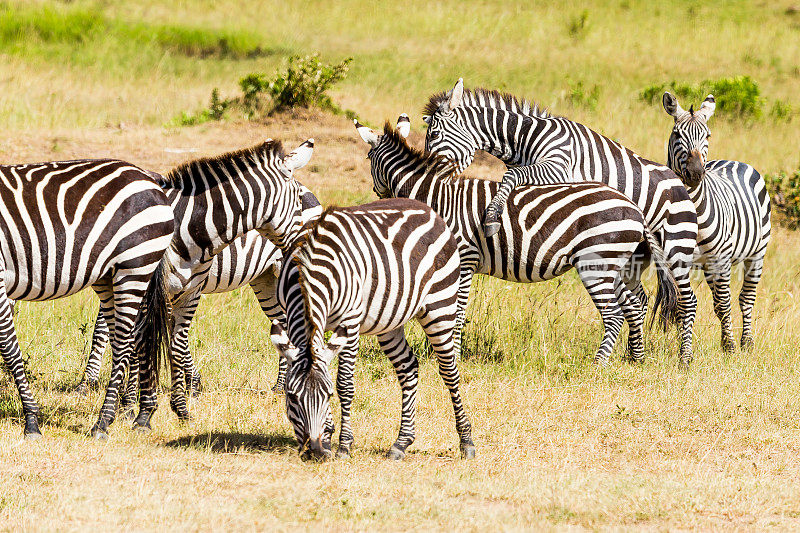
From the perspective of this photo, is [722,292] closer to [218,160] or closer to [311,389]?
[218,160]

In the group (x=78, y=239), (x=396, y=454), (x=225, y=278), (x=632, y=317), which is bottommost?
(x=396, y=454)

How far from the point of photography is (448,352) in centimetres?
655

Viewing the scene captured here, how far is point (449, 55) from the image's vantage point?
2362cm

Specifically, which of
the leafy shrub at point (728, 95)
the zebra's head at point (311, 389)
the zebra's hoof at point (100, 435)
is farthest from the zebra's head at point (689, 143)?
the leafy shrub at point (728, 95)

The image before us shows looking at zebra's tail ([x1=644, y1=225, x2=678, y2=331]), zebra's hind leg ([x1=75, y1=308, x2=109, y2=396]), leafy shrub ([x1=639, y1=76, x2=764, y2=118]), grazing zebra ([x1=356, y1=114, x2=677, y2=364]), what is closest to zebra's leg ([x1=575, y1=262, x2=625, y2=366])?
grazing zebra ([x1=356, y1=114, x2=677, y2=364])

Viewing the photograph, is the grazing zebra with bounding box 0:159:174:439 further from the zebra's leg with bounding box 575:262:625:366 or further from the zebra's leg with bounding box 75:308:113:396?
the zebra's leg with bounding box 575:262:625:366

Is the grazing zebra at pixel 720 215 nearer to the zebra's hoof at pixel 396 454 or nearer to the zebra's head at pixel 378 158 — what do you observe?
the zebra's head at pixel 378 158

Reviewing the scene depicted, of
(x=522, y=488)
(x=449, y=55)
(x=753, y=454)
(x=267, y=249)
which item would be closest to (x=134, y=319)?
(x=267, y=249)

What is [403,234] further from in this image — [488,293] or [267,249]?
[488,293]

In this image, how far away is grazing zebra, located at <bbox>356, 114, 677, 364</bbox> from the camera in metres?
8.53

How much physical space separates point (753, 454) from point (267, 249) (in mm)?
4392

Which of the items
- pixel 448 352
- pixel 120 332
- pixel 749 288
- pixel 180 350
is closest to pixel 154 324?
pixel 120 332

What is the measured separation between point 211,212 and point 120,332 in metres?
1.15

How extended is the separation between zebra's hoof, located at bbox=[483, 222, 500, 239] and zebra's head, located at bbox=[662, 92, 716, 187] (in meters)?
2.93
